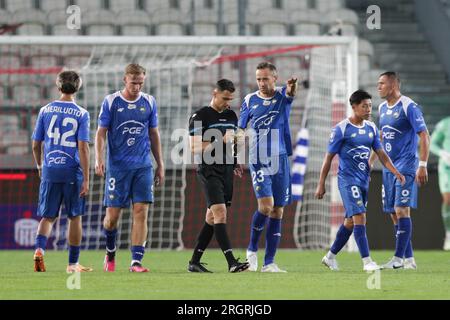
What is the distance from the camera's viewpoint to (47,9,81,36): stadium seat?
19641 mm

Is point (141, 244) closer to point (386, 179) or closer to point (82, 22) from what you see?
point (386, 179)

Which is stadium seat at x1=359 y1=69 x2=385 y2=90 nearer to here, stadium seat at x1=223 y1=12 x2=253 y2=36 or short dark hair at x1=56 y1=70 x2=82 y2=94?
stadium seat at x1=223 y1=12 x2=253 y2=36

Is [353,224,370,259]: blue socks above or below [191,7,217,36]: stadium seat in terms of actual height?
below

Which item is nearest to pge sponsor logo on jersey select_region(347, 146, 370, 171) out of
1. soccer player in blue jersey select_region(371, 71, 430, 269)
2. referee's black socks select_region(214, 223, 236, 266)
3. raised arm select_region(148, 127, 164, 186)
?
soccer player in blue jersey select_region(371, 71, 430, 269)

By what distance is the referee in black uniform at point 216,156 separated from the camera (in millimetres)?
9953

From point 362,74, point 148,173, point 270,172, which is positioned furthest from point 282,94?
point 362,74

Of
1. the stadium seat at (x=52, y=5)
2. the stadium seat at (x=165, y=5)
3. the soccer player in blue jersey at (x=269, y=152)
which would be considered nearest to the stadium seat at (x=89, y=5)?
the stadium seat at (x=52, y=5)

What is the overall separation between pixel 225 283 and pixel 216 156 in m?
1.85

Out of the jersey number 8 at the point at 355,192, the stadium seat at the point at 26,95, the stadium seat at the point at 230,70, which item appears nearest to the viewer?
the jersey number 8 at the point at 355,192

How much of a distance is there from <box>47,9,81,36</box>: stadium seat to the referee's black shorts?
394 inches

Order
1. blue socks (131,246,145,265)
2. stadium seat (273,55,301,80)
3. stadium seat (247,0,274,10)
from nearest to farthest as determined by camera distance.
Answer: blue socks (131,246,145,265)
stadium seat (273,55,301,80)
stadium seat (247,0,274,10)

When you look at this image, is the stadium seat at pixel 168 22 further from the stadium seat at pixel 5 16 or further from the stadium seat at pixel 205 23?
the stadium seat at pixel 5 16

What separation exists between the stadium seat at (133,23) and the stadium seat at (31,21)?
1.28 m
